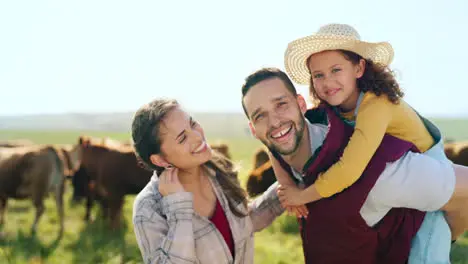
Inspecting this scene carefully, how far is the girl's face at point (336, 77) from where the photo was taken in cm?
294

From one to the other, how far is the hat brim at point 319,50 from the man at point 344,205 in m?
0.26

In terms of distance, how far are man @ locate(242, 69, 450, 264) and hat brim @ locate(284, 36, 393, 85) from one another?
0.86 feet

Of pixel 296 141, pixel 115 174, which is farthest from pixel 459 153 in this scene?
pixel 296 141

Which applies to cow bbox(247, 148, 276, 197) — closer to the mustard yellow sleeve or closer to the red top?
the red top

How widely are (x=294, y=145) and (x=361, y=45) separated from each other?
778 millimetres

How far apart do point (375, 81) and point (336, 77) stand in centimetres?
23

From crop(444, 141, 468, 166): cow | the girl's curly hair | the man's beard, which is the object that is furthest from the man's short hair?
crop(444, 141, 468, 166): cow

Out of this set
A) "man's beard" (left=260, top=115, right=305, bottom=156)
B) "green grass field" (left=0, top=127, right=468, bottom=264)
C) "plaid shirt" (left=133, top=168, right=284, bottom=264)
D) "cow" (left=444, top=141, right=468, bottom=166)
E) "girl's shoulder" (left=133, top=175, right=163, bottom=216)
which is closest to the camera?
"plaid shirt" (left=133, top=168, right=284, bottom=264)

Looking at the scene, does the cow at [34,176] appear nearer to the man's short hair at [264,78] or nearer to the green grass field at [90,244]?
the green grass field at [90,244]

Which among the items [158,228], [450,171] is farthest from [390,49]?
[158,228]

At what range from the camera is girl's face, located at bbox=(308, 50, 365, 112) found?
294cm

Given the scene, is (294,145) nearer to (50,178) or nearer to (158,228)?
(158,228)

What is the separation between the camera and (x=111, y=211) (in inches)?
358

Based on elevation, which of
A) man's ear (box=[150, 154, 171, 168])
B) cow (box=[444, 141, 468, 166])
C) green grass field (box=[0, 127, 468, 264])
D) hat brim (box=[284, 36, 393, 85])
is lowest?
green grass field (box=[0, 127, 468, 264])
